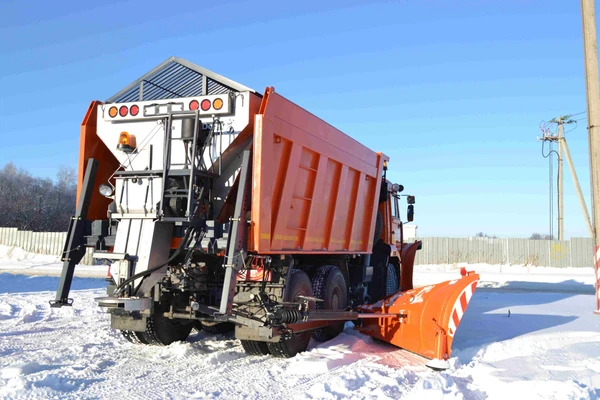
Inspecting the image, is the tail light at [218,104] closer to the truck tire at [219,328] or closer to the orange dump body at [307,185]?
the orange dump body at [307,185]

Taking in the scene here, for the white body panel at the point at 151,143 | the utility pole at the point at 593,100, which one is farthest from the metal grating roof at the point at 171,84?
the utility pole at the point at 593,100

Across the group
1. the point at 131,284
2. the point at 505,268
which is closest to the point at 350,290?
the point at 131,284

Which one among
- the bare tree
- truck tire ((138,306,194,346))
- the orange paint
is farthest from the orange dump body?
the bare tree

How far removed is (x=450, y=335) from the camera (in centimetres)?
714

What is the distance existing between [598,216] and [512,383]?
8.20 metres

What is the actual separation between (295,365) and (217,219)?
1953 millimetres

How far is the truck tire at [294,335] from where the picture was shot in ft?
22.4

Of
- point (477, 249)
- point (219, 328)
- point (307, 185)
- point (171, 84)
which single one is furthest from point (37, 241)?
point (307, 185)

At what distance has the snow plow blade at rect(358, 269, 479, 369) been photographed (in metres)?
7.14

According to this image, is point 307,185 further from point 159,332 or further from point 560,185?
point 560,185

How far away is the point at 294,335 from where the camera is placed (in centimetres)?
A: 706

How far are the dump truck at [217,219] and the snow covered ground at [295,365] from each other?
370 mm

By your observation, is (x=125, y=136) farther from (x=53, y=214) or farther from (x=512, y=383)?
(x=53, y=214)

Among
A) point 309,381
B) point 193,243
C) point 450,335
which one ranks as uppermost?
point 193,243
